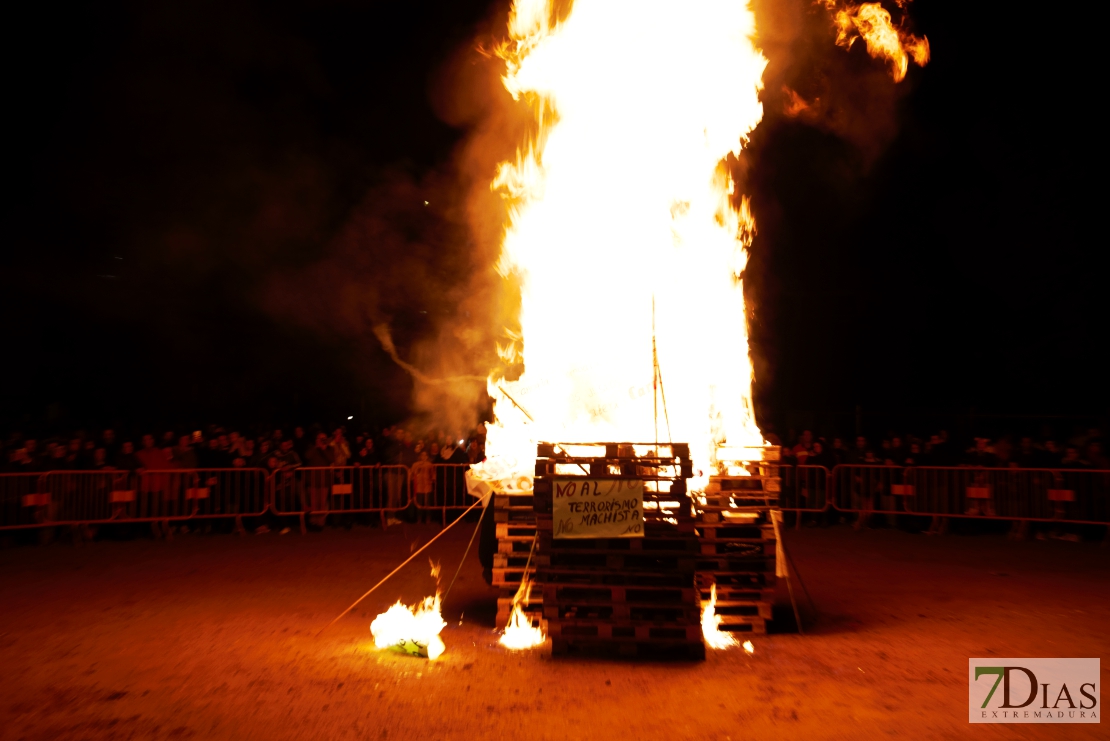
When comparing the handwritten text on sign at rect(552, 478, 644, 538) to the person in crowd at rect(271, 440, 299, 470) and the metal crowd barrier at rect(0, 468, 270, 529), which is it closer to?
the metal crowd barrier at rect(0, 468, 270, 529)

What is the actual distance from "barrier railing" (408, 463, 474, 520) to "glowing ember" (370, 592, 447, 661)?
712 centimetres

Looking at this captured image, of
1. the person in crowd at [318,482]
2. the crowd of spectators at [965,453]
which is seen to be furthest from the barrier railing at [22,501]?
the crowd of spectators at [965,453]

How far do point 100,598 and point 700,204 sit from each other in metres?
7.60

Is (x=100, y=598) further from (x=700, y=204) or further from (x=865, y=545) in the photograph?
(x=865, y=545)

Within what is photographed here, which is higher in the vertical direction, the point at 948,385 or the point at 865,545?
the point at 948,385

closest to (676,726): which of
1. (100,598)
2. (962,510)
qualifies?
(100,598)

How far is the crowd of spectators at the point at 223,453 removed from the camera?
12555 mm

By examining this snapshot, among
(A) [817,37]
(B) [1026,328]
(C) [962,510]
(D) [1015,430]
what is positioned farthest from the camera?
(B) [1026,328]

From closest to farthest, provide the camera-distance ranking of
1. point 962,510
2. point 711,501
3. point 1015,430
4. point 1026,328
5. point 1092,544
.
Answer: point 711,501 < point 1092,544 < point 962,510 < point 1015,430 < point 1026,328

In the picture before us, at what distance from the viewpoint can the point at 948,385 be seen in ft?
85.2

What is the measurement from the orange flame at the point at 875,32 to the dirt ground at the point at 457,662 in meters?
6.47

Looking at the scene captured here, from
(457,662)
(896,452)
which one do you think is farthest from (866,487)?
(457,662)

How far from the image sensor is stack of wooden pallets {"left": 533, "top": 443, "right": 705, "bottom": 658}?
6.42 metres

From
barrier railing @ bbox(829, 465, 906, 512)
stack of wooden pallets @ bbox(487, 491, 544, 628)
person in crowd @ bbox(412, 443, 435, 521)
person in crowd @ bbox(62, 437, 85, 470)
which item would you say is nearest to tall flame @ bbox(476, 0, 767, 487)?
stack of wooden pallets @ bbox(487, 491, 544, 628)
